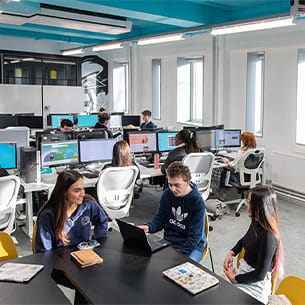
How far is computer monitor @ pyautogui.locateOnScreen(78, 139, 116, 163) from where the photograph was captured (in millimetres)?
5590

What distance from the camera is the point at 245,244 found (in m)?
2.63

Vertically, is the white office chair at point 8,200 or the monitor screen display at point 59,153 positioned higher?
the monitor screen display at point 59,153

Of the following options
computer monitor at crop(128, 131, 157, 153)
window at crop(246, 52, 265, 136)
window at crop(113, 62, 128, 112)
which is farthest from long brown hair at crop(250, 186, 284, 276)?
window at crop(113, 62, 128, 112)

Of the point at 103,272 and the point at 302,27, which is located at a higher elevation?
the point at 302,27

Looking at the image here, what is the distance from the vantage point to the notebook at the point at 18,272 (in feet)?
7.19

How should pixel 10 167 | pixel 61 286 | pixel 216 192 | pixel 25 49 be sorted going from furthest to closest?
pixel 25 49
pixel 216 192
pixel 10 167
pixel 61 286

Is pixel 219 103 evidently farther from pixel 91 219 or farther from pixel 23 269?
pixel 23 269

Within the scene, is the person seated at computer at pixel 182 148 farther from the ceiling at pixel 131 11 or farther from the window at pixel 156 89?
the window at pixel 156 89

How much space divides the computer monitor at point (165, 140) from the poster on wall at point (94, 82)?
22.6ft

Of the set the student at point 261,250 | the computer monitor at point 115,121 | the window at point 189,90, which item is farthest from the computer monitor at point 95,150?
the window at point 189,90

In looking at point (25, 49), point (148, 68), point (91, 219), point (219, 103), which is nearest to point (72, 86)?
point (25, 49)

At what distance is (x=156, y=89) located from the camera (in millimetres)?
10641

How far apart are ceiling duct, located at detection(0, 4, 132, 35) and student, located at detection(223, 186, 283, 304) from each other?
550 cm

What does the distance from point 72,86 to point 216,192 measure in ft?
23.6
